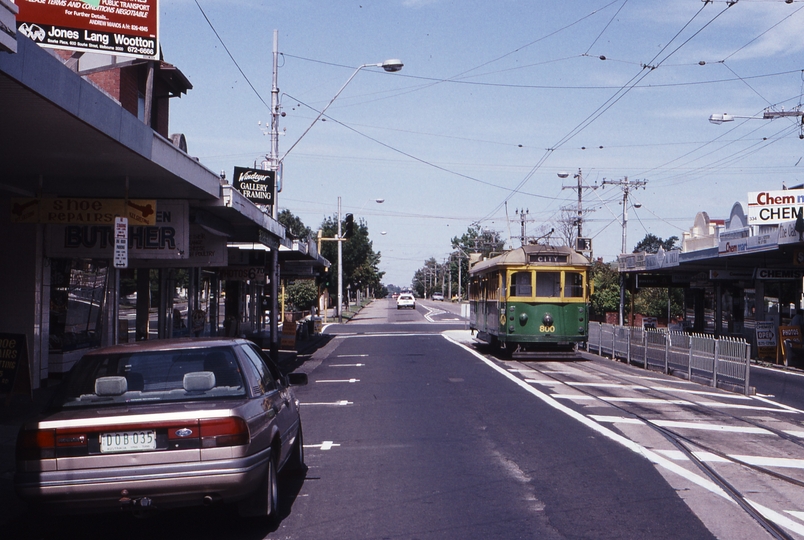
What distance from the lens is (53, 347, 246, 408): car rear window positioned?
6.25m

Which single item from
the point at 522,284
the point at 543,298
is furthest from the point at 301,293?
the point at 543,298

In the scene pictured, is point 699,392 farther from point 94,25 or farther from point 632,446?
point 94,25

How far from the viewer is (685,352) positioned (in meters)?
19.5

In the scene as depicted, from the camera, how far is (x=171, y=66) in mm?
25828

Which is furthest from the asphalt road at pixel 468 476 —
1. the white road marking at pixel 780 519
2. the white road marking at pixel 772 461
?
the white road marking at pixel 772 461

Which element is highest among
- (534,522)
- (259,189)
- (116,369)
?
(259,189)

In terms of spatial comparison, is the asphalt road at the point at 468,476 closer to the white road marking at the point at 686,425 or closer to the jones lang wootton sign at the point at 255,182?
the white road marking at the point at 686,425

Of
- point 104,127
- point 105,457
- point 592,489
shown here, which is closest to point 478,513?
point 592,489

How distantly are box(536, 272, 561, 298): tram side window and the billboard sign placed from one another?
13678 millimetres

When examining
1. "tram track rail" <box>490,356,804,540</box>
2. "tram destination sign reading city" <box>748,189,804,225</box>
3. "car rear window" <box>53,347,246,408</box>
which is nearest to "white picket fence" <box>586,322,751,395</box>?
"tram track rail" <box>490,356,804,540</box>

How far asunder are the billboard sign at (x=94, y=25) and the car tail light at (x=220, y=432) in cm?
893

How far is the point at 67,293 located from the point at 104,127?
9042mm

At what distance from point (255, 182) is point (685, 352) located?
14534 millimetres

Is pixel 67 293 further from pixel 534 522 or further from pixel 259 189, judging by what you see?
pixel 534 522
